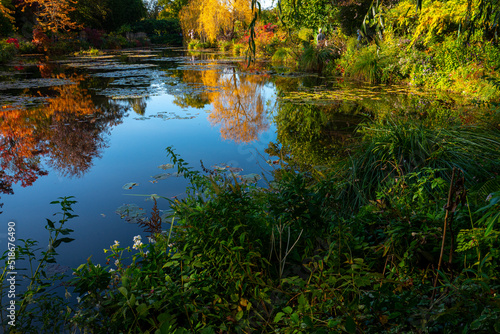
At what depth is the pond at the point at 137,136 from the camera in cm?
316

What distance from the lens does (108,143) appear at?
5211 mm

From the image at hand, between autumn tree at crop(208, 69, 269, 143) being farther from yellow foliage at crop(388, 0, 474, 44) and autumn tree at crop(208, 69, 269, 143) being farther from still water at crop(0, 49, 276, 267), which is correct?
yellow foliage at crop(388, 0, 474, 44)

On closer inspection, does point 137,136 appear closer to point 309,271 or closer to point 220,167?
point 220,167

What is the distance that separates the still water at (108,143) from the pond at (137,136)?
0.02 meters

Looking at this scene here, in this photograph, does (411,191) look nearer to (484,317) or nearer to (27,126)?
(484,317)

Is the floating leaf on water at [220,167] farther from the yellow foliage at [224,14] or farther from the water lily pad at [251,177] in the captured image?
the yellow foliage at [224,14]

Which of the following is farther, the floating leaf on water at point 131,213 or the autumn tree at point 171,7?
the autumn tree at point 171,7

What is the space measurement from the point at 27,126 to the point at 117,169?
2.85 meters

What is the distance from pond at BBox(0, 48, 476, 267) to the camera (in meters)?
3.16

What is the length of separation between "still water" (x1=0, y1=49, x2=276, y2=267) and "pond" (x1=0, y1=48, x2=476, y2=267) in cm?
2

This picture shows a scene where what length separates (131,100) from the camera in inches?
328

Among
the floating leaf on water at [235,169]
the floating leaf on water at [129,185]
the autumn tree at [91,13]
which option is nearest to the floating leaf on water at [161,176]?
the floating leaf on water at [129,185]

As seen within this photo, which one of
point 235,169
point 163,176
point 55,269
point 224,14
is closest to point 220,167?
point 235,169

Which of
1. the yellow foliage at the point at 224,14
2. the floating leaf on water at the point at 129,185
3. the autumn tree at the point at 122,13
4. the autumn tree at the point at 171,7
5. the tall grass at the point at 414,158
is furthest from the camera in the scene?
the autumn tree at the point at 171,7
